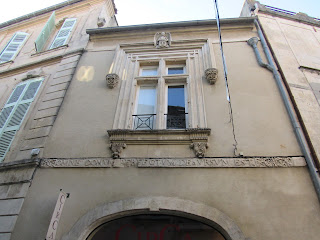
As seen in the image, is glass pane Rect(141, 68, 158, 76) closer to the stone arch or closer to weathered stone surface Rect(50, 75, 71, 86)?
weathered stone surface Rect(50, 75, 71, 86)

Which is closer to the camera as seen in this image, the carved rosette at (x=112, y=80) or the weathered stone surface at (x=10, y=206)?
the weathered stone surface at (x=10, y=206)

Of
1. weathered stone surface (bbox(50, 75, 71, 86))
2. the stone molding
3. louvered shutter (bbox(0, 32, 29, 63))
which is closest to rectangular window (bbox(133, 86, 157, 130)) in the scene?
the stone molding

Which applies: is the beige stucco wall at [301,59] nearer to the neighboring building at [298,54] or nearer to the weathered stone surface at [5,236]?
the neighboring building at [298,54]

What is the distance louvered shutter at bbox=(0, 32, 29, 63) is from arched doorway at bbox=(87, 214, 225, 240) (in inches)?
308

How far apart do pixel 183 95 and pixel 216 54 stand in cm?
168

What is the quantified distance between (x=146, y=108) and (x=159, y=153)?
1559 millimetres

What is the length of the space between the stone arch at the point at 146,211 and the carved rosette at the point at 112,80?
317cm

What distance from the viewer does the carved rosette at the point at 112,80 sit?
636 cm

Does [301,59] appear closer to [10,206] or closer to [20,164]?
[20,164]

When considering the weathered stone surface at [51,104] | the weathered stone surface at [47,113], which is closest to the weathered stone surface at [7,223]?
the weathered stone surface at [47,113]

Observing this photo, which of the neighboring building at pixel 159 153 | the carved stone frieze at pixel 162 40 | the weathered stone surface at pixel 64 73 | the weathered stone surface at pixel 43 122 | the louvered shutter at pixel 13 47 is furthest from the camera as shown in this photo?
the louvered shutter at pixel 13 47

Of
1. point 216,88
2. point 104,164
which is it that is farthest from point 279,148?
point 104,164

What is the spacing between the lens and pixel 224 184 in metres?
4.43

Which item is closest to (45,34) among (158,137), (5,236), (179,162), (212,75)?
(212,75)
